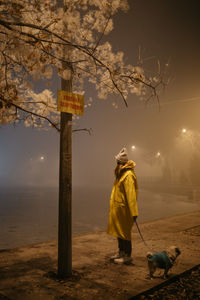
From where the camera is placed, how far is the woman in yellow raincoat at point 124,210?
4852 mm

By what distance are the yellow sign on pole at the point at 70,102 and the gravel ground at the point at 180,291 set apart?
9.39 ft

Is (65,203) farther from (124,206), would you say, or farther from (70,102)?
(70,102)

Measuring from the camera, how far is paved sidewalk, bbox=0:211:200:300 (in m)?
3.63

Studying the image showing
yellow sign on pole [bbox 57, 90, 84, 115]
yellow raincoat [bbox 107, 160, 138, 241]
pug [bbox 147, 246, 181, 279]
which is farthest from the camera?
yellow raincoat [bbox 107, 160, 138, 241]

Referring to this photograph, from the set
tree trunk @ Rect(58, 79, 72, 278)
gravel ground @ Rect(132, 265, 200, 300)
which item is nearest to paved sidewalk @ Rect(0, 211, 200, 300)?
gravel ground @ Rect(132, 265, 200, 300)

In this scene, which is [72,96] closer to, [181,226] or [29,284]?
[29,284]

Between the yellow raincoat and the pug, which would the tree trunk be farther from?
the pug

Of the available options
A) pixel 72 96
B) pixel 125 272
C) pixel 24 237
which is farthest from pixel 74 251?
pixel 24 237

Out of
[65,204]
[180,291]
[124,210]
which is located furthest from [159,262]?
[65,204]

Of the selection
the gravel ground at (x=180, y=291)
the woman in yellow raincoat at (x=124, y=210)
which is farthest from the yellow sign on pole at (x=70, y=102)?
the gravel ground at (x=180, y=291)

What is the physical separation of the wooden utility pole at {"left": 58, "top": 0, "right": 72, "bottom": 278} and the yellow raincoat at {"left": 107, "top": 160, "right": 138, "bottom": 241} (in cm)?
101

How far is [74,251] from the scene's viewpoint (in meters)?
5.62

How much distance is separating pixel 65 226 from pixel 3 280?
3.80 ft

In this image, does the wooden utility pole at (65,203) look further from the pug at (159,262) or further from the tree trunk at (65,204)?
the pug at (159,262)
